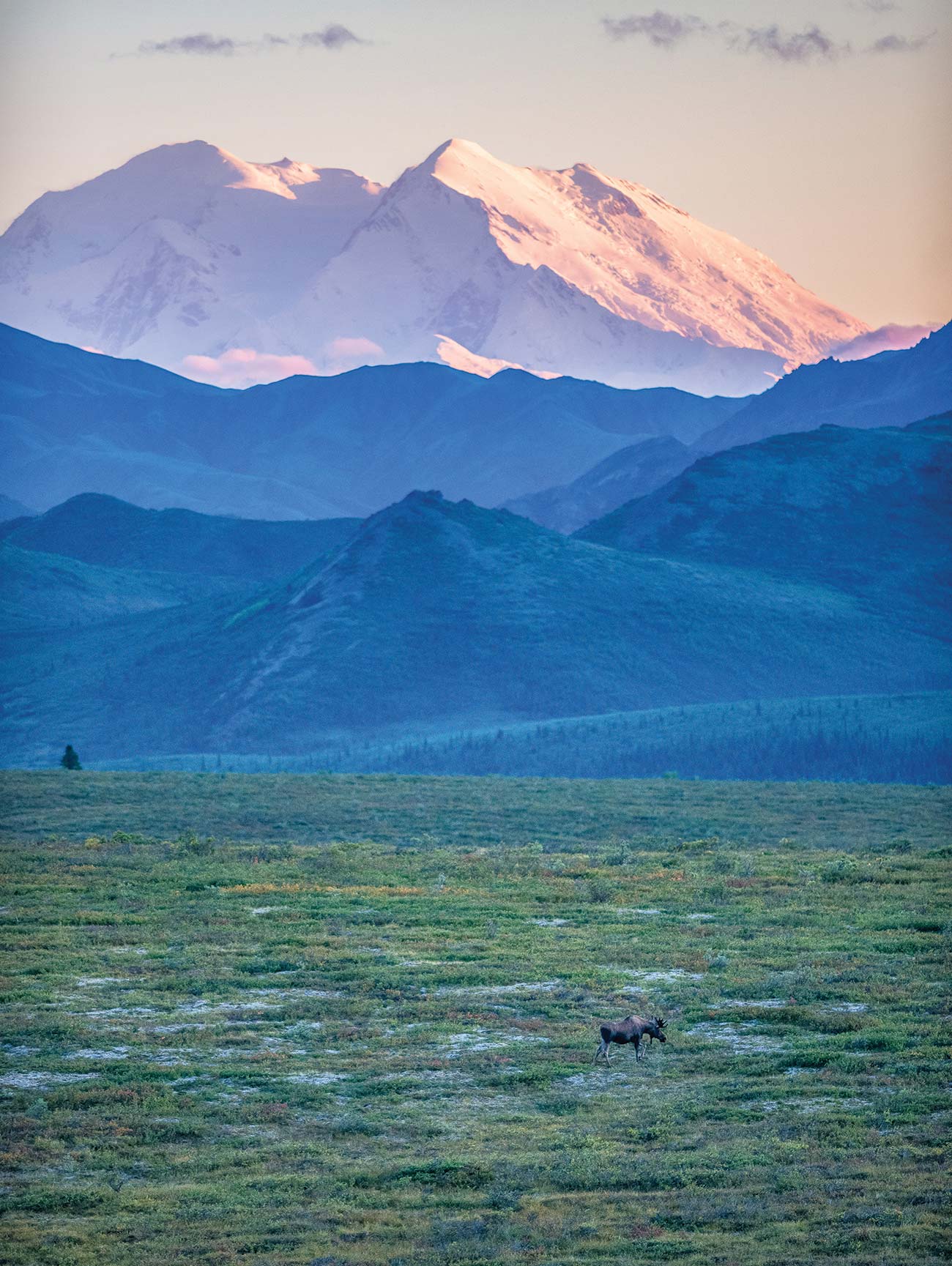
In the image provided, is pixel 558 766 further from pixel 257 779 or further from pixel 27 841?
pixel 27 841

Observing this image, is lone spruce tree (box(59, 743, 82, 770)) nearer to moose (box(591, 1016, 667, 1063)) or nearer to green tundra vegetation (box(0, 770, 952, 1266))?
green tundra vegetation (box(0, 770, 952, 1266))

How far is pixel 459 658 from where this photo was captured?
180m

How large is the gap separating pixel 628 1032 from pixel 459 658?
156821mm

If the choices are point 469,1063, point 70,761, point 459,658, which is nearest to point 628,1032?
point 469,1063

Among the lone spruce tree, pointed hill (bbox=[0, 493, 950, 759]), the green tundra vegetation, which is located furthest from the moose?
pointed hill (bbox=[0, 493, 950, 759])

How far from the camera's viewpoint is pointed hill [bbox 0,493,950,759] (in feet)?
554

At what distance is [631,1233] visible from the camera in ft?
53.4

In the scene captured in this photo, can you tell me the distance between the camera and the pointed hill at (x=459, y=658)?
168875 millimetres

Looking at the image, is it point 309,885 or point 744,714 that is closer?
point 309,885

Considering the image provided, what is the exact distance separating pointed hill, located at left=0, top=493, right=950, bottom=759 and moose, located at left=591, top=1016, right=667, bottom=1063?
448 ft

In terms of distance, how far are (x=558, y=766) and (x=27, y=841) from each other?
7913 cm

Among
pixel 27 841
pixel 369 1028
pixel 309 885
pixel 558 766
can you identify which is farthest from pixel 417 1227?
pixel 558 766

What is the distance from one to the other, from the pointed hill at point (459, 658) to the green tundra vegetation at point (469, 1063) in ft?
394

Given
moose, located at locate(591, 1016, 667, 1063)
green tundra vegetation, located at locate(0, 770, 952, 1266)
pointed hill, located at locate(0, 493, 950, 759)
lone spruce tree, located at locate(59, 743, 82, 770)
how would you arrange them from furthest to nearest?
pointed hill, located at locate(0, 493, 950, 759) < lone spruce tree, located at locate(59, 743, 82, 770) < moose, located at locate(591, 1016, 667, 1063) < green tundra vegetation, located at locate(0, 770, 952, 1266)
